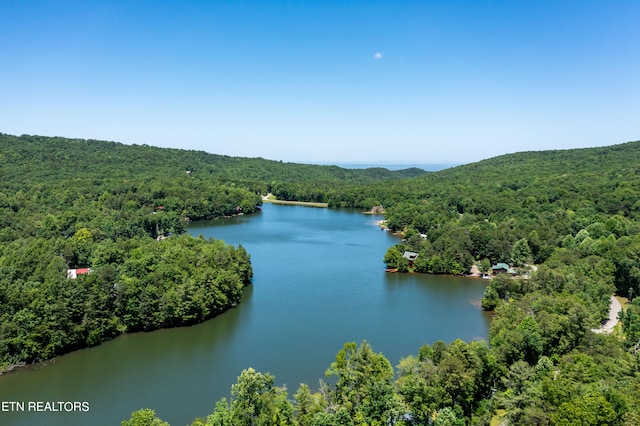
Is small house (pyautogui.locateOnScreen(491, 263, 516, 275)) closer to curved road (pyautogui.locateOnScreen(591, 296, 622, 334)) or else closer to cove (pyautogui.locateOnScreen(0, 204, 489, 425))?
cove (pyautogui.locateOnScreen(0, 204, 489, 425))

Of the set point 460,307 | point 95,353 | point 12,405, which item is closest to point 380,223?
point 460,307

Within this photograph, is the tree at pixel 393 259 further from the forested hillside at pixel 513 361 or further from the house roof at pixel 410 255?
the house roof at pixel 410 255

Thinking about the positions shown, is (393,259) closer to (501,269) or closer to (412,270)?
(412,270)

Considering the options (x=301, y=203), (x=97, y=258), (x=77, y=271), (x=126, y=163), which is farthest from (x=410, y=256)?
(x=126, y=163)

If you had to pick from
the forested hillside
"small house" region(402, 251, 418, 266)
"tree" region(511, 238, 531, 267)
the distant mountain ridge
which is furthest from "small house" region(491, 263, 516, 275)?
the distant mountain ridge

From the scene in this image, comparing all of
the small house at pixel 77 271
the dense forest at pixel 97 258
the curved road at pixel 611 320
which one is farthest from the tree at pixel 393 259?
the small house at pixel 77 271

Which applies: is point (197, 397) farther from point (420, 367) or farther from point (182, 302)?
point (420, 367)
